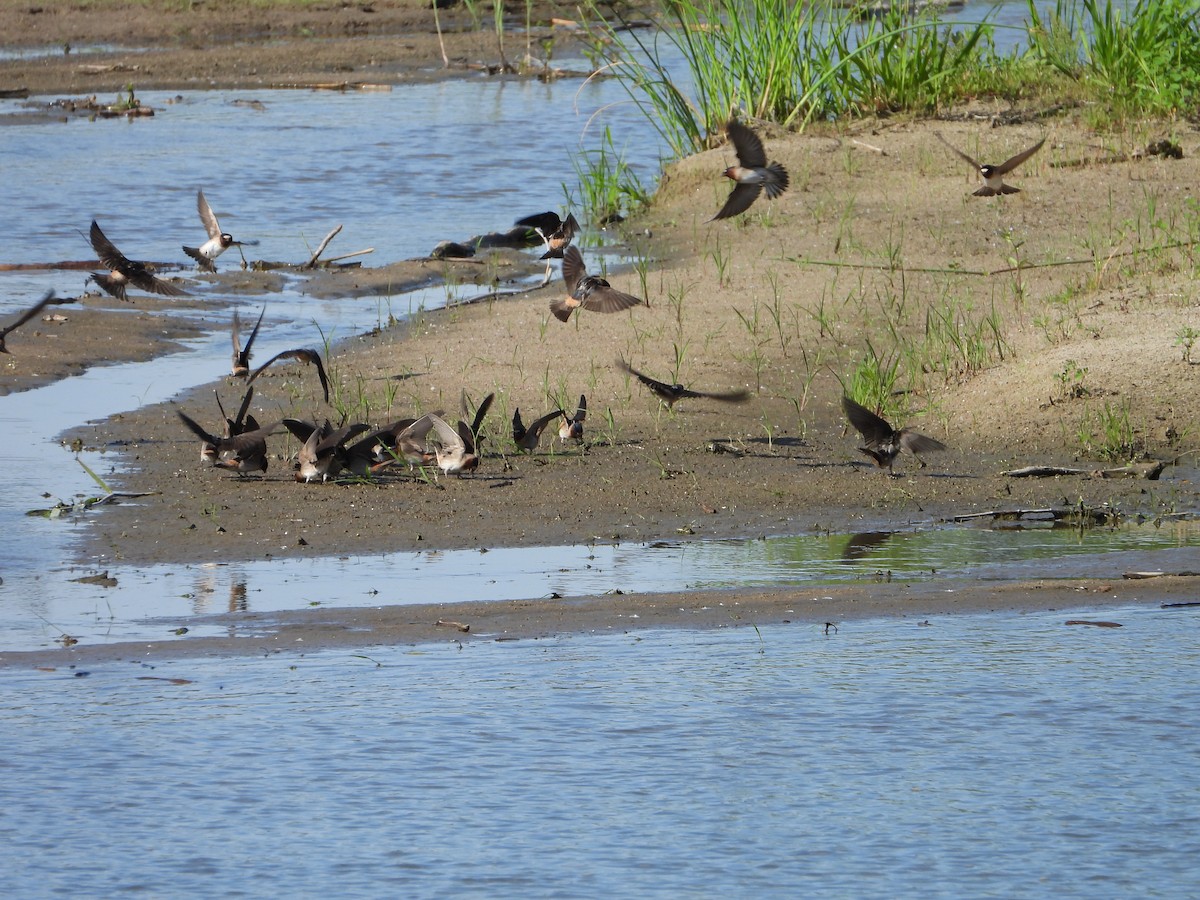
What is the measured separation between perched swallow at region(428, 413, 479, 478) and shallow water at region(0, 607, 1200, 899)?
1772 millimetres

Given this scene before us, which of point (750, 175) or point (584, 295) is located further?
point (750, 175)

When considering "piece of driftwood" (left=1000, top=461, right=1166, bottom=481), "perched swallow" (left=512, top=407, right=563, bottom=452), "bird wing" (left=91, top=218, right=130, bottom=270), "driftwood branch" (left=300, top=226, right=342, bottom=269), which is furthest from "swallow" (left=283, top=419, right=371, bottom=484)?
"driftwood branch" (left=300, top=226, right=342, bottom=269)

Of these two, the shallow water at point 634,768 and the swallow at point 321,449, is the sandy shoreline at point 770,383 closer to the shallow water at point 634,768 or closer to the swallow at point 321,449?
the swallow at point 321,449

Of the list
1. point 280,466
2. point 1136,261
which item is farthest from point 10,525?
point 1136,261

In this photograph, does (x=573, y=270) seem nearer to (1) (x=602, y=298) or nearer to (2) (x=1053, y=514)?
(1) (x=602, y=298)

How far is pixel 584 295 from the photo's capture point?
26.3 ft

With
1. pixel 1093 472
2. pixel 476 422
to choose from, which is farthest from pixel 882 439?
pixel 476 422

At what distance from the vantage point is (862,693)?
4875mm

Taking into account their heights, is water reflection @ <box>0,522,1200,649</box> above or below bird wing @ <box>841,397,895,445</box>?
below

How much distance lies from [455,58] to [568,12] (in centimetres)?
256

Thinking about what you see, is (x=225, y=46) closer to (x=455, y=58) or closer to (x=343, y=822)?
(x=455, y=58)

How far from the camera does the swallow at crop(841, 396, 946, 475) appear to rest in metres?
6.90

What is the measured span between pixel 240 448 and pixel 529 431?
46.2 inches

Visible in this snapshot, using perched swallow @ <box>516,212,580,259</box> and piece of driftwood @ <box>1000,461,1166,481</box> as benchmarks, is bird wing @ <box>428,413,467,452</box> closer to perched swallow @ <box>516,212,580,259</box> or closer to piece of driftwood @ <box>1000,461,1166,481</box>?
perched swallow @ <box>516,212,580,259</box>
